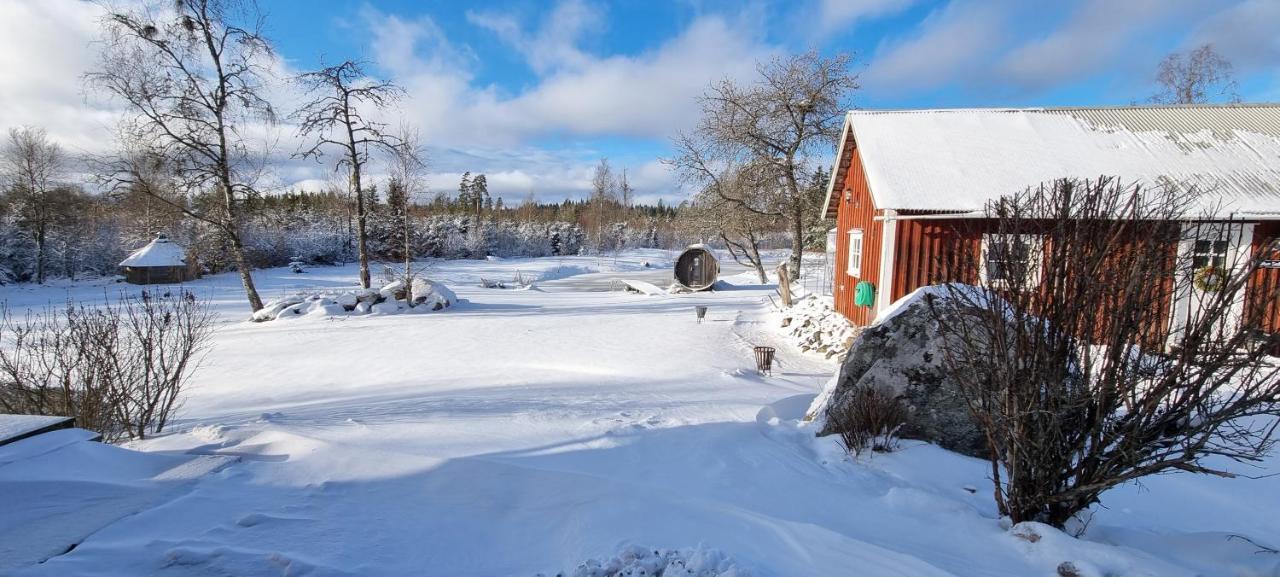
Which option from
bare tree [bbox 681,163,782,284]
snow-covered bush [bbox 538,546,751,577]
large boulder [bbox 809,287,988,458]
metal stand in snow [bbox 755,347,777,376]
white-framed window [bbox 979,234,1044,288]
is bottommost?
metal stand in snow [bbox 755,347,777,376]

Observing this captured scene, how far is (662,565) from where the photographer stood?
2.50 m

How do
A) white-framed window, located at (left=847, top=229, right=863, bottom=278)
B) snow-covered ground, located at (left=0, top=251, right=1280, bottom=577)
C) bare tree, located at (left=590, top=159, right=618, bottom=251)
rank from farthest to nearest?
bare tree, located at (left=590, top=159, right=618, bottom=251) < white-framed window, located at (left=847, top=229, right=863, bottom=278) < snow-covered ground, located at (left=0, top=251, right=1280, bottom=577)

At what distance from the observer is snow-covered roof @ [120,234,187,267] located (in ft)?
80.2

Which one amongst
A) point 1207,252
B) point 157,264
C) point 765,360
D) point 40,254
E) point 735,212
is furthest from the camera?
point 157,264

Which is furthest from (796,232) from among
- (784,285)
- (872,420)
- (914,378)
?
(872,420)

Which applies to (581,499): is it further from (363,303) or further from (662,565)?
(363,303)

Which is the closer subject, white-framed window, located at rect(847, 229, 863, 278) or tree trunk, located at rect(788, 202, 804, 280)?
white-framed window, located at rect(847, 229, 863, 278)

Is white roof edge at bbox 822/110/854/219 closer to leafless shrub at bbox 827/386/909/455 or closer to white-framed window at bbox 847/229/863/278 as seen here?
white-framed window at bbox 847/229/863/278

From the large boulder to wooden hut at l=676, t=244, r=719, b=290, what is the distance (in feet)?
55.9

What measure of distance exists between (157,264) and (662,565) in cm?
3171

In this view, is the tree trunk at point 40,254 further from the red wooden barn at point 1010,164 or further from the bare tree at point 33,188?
the red wooden barn at point 1010,164

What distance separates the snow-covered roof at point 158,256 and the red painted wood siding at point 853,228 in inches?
1145

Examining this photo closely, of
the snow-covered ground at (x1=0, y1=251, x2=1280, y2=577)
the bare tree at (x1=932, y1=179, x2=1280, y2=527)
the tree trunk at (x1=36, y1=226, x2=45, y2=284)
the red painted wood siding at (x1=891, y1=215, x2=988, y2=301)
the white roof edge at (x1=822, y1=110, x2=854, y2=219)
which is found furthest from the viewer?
the tree trunk at (x1=36, y1=226, x2=45, y2=284)

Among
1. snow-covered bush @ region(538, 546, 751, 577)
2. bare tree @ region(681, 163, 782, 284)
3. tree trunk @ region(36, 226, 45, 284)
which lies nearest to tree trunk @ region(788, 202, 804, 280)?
bare tree @ region(681, 163, 782, 284)
